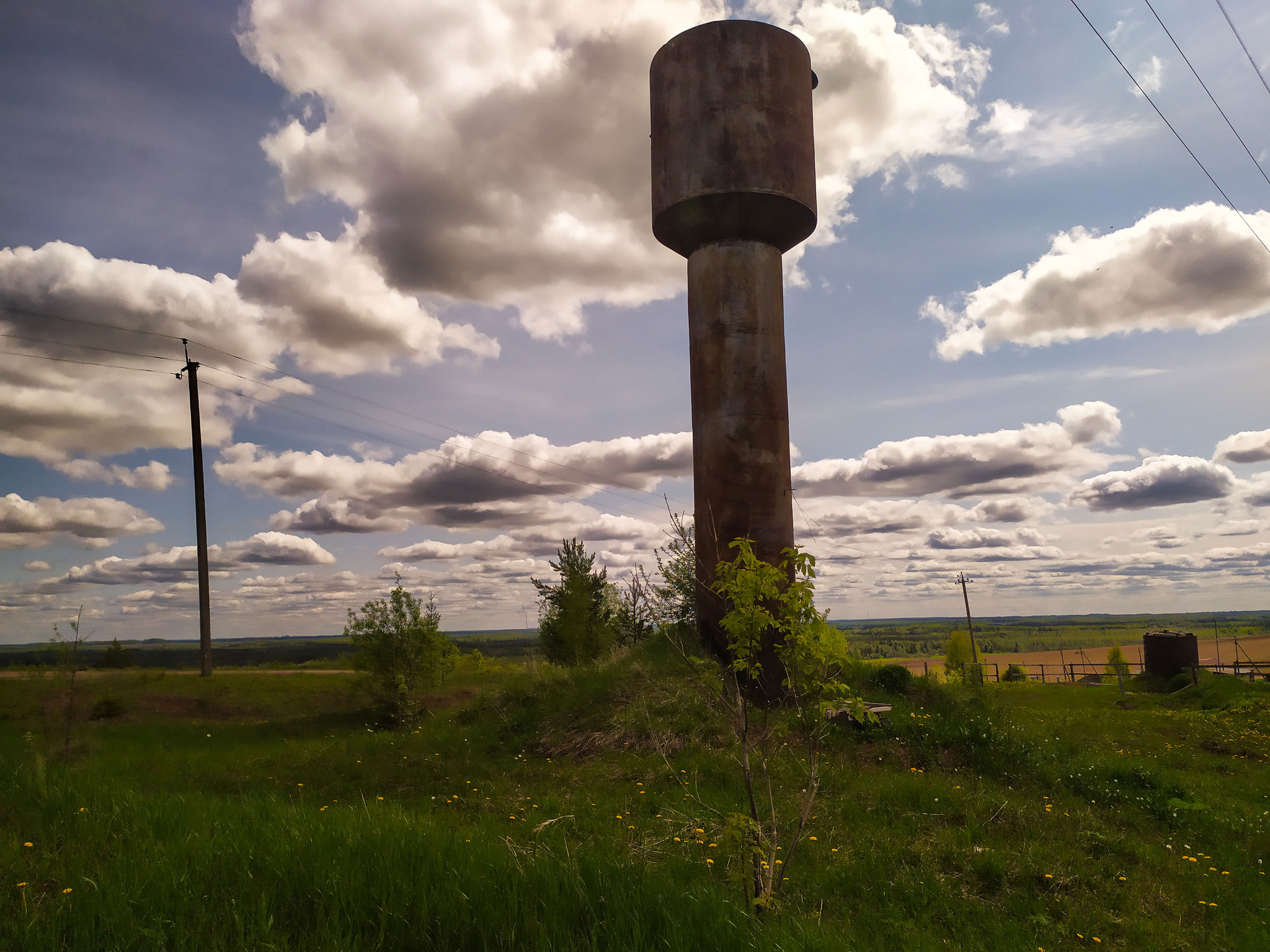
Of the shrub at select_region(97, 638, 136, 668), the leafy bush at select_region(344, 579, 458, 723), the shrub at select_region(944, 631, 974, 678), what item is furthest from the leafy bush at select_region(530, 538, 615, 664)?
the shrub at select_region(944, 631, 974, 678)

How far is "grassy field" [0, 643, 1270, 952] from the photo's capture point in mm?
3879

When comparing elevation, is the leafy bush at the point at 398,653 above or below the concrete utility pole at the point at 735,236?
below

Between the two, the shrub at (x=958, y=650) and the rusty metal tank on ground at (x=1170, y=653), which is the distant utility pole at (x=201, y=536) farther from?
the shrub at (x=958, y=650)

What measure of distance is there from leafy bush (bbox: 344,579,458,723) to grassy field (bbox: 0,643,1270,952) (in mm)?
2384

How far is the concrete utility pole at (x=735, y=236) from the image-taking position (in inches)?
564

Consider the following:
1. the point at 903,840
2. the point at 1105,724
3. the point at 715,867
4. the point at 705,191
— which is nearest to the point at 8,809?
the point at 715,867

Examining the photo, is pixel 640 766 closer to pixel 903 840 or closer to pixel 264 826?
pixel 903 840

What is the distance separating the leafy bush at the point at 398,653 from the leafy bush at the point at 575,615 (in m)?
7.88

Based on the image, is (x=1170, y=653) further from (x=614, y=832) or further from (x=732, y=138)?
(x=614, y=832)

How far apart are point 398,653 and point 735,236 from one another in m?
13.8

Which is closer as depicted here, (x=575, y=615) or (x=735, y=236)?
(x=735, y=236)

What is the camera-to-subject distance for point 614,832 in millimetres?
7617

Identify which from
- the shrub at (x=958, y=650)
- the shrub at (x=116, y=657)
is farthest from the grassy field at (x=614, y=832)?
the shrub at (x=958, y=650)

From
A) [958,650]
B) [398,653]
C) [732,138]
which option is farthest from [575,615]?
[958,650]
